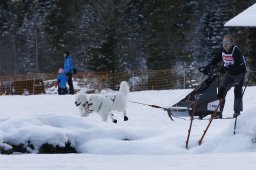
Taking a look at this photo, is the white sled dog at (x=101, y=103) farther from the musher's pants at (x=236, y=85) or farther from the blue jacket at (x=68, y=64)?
the blue jacket at (x=68, y=64)

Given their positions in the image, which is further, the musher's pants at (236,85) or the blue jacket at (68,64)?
the blue jacket at (68,64)

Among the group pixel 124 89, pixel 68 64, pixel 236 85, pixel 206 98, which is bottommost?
pixel 206 98

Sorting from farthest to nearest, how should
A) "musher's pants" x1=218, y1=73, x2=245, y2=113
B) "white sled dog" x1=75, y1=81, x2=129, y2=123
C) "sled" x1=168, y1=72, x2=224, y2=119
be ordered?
"white sled dog" x1=75, y1=81, x2=129, y2=123, "sled" x1=168, y1=72, x2=224, y2=119, "musher's pants" x1=218, y1=73, x2=245, y2=113

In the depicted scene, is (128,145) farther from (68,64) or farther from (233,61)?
(68,64)

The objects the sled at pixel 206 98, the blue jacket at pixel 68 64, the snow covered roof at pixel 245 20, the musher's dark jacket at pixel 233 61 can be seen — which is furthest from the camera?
the snow covered roof at pixel 245 20

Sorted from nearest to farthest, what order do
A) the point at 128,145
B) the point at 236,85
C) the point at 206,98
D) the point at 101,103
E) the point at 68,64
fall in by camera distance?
the point at 128,145
the point at 236,85
the point at 206,98
the point at 101,103
the point at 68,64

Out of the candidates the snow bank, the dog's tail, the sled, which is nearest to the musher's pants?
the sled

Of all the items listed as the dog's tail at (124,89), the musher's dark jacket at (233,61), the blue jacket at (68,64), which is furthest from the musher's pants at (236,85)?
the blue jacket at (68,64)

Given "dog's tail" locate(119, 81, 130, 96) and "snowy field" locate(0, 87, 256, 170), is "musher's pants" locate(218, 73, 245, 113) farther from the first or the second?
"dog's tail" locate(119, 81, 130, 96)

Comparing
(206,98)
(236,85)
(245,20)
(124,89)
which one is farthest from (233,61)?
(245,20)

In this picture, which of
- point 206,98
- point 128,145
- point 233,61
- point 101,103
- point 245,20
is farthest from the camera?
point 245,20

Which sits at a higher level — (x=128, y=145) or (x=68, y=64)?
(x=68, y=64)

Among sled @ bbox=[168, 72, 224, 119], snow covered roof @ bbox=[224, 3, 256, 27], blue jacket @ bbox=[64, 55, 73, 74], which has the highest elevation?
snow covered roof @ bbox=[224, 3, 256, 27]

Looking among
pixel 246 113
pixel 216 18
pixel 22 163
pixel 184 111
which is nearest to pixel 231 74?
pixel 184 111
